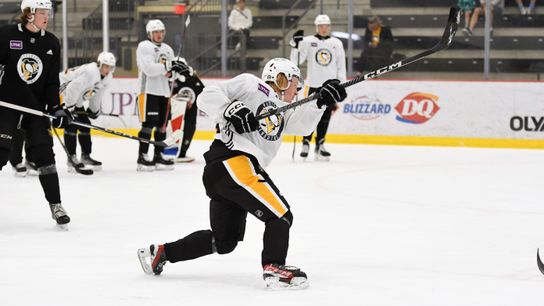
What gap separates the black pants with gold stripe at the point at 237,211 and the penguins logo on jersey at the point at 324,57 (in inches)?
242

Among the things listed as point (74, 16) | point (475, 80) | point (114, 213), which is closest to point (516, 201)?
point (114, 213)

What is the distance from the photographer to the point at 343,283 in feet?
14.0

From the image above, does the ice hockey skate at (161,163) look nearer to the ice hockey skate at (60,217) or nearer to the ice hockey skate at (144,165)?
the ice hockey skate at (144,165)

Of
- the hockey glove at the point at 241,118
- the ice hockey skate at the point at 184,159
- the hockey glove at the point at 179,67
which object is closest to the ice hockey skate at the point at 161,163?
the ice hockey skate at the point at 184,159

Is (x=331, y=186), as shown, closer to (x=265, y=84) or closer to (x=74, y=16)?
(x=265, y=84)

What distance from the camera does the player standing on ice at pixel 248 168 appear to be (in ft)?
13.5

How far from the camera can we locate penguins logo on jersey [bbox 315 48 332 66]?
10.3 meters

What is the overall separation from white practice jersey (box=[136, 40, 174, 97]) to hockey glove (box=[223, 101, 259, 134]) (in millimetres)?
4887

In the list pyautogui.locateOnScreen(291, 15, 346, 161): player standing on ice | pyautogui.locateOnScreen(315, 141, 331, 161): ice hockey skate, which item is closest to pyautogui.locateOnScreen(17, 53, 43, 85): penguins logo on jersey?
pyautogui.locateOnScreen(315, 141, 331, 161): ice hockey skate

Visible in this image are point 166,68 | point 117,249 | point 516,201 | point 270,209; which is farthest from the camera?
point 166,68

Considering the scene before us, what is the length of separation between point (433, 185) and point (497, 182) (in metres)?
0.55

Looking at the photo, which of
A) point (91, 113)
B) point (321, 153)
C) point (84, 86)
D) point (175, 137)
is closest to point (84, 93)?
point (84, 86)

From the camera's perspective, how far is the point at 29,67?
5.74 meters

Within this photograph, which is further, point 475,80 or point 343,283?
point 475,80
